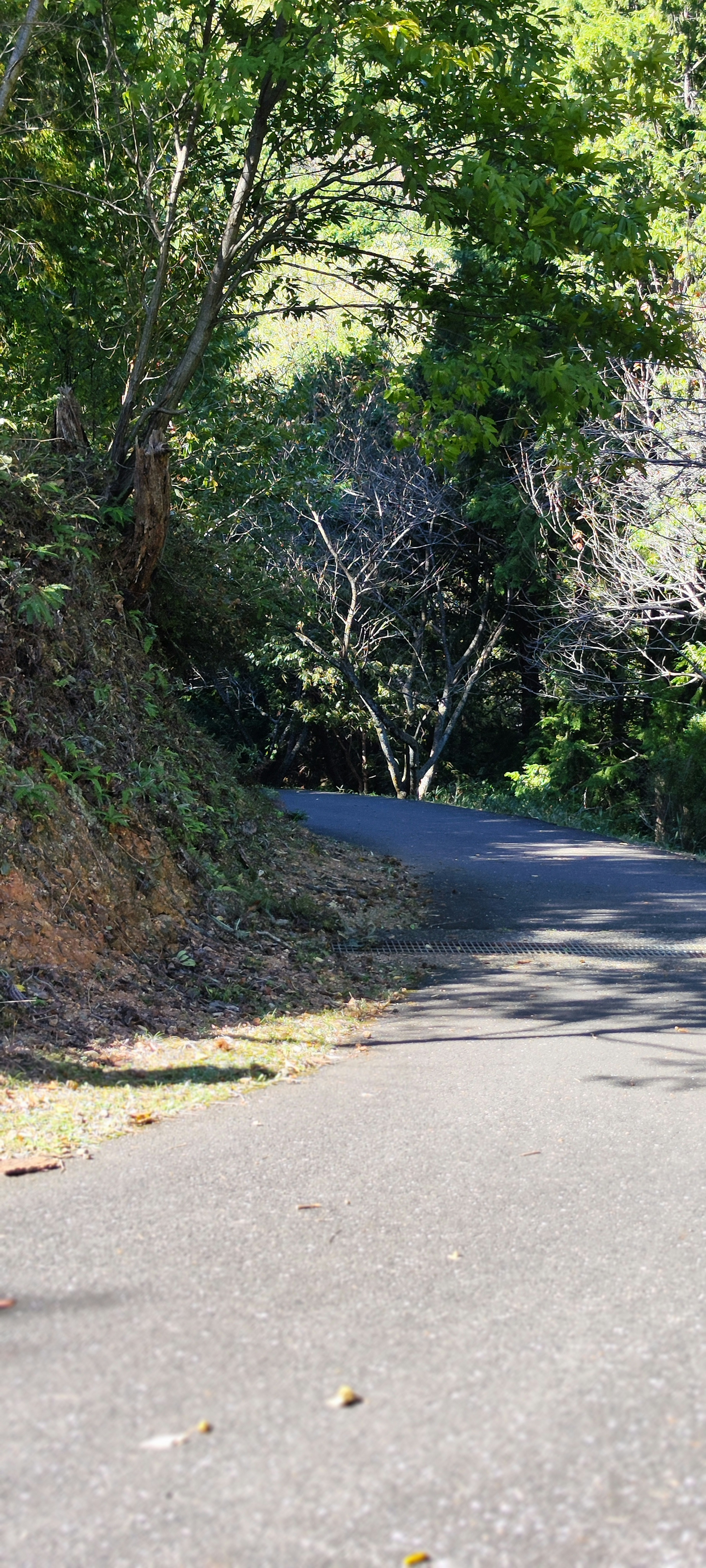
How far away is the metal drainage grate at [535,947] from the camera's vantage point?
30.8 feet

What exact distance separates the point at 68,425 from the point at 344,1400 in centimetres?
931

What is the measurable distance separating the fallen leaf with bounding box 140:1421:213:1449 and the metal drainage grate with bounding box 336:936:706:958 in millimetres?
6401

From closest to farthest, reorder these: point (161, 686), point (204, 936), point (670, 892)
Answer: point (204, 936) → point (161, 686) → point (670, 892)

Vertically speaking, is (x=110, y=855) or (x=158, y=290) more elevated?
(x=158, y=290)

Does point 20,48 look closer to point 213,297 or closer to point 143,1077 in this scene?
point 213,297

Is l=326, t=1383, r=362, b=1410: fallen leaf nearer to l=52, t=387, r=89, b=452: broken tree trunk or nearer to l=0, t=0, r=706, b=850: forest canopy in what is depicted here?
l=0, t=0, r=706, b=850: forest canopy

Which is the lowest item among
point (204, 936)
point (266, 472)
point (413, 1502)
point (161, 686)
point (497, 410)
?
point (413, 1502)

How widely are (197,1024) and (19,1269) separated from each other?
320cm

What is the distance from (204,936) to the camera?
27.0ft

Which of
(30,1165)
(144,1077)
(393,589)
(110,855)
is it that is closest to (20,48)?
(110,855)

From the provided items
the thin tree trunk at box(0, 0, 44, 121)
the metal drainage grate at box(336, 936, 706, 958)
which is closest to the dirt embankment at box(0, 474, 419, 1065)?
the metal drainage grate at box(336, 936, 706, 958)

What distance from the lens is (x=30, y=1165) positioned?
14.6 feet

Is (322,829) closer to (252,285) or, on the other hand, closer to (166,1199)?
(252,285)

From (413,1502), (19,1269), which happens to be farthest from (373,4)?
(413,1502)
